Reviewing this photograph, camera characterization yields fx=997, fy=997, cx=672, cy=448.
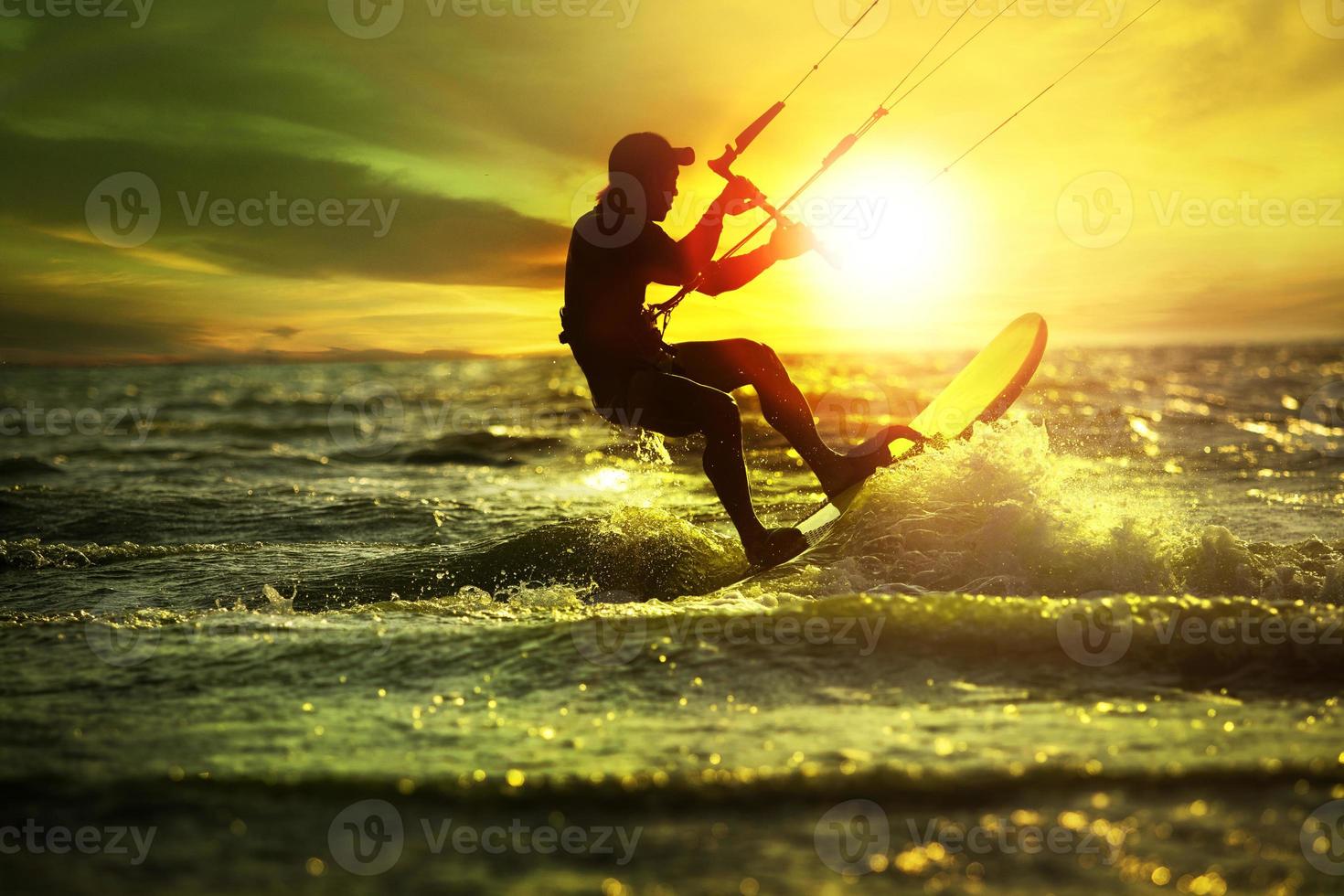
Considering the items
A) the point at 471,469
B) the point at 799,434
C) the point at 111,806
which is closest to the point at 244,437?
the point at 471,469

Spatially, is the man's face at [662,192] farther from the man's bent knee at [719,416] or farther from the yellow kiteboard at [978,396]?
the yellow kiteboard at [978,396]

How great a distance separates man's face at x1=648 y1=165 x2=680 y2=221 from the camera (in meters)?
6.46

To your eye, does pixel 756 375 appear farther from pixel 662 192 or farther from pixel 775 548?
pixel 662 192

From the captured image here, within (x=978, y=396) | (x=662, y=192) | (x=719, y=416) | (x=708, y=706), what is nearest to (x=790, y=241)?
(x=662, y=192)

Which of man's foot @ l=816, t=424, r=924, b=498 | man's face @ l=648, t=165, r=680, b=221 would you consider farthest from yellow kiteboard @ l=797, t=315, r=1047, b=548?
man's face @ l=648, t=165, r=680, b=221

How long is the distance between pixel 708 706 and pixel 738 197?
3911mm

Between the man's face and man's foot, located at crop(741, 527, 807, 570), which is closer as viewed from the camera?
the man's face

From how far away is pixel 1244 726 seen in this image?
3.45 meters

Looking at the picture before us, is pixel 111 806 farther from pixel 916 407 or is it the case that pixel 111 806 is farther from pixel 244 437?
pixel 916 407

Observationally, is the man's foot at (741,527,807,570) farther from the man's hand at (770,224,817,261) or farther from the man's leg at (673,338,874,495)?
the man's hand at (770,224,817,261)

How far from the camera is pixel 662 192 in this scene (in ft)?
21.3

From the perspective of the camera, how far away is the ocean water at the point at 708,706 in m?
2.65

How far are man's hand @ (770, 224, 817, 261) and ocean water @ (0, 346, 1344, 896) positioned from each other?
179 cm

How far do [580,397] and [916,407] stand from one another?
15.0 m
